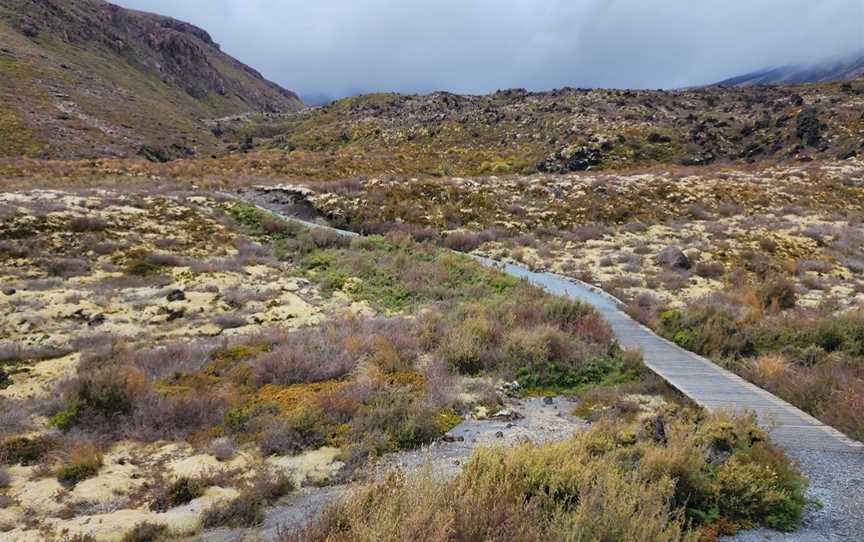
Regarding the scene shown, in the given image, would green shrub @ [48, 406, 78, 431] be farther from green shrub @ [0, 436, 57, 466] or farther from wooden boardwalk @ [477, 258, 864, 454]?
wooden boardwalk @ [477, 258, 864, 454]

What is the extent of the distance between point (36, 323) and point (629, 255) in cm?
1819

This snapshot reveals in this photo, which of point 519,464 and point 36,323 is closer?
point 519,464

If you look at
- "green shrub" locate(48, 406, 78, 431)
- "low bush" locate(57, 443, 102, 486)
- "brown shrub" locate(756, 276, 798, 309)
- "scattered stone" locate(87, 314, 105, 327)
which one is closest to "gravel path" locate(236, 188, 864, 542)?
"low bush" locate(57, 443, 102, 486)

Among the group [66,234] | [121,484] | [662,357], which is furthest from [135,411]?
A: [66,234]

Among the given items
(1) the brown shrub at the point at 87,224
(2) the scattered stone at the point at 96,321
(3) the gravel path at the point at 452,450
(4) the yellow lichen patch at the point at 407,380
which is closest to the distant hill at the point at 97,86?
(1) the brown shrub at the point at 87,224

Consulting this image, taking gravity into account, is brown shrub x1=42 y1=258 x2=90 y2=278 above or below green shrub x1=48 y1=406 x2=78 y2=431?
→ above

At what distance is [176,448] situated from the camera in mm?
6809

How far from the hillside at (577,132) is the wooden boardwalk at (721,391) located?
29152 millimetres

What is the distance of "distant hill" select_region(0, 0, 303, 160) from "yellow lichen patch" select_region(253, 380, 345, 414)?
53.2 m

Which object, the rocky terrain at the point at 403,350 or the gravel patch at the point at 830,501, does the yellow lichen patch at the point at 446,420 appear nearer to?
the rocky terrain at the point at 403,350

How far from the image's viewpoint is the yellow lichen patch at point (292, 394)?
25.5ft

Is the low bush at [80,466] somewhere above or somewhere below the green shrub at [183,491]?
below

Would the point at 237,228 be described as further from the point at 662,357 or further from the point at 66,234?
the point at 662,357

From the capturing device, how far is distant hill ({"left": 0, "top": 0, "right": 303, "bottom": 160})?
181 feet
